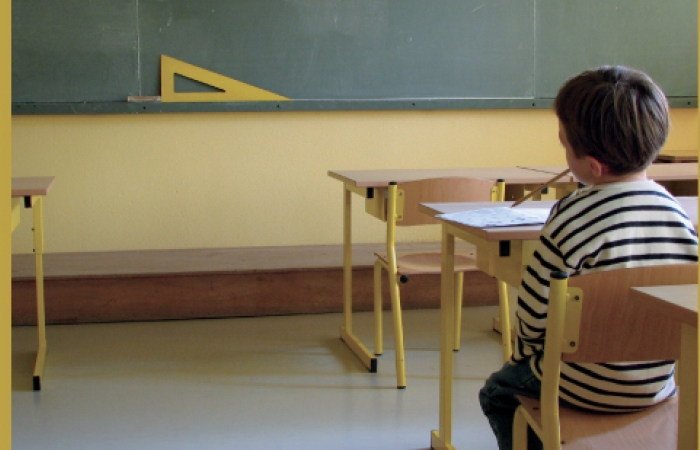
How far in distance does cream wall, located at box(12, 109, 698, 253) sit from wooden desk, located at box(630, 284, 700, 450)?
3.34 meters

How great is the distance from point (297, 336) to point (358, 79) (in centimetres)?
151

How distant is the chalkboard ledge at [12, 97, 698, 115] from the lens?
3.95 metres

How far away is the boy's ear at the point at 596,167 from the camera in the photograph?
1392 mm

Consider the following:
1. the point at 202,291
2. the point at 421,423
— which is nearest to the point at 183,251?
the point at 202,291

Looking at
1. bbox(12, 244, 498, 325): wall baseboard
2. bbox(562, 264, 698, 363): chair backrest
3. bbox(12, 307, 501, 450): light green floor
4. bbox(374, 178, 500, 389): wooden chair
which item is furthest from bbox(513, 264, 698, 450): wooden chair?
bbox(12, 244, 498, 325): wall baseboard

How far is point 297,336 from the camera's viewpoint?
133 inches

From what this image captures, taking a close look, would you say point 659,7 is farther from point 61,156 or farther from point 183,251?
point 61,156

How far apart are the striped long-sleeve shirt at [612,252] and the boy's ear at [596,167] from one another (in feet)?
0.12

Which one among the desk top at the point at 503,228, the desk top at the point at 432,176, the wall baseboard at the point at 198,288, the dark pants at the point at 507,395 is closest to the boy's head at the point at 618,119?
the desk top at the point at 503,228

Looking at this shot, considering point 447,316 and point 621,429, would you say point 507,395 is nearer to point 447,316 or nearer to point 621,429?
point 621,429

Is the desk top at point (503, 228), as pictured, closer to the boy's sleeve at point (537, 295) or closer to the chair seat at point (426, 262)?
the boy's sleeve at point (537, 295)

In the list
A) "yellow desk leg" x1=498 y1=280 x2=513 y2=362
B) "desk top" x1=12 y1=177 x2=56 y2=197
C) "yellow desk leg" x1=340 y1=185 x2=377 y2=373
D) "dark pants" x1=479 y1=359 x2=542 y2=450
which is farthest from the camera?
"yellow desk leg" x1=340 y1=185 x2=377 y2=373

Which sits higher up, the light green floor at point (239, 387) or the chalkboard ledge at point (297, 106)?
the chalkboard ledge at point (297, 106)

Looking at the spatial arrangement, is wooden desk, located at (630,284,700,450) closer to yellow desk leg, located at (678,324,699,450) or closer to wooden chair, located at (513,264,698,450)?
yellow desk leg, located at (678,324,699,450)
